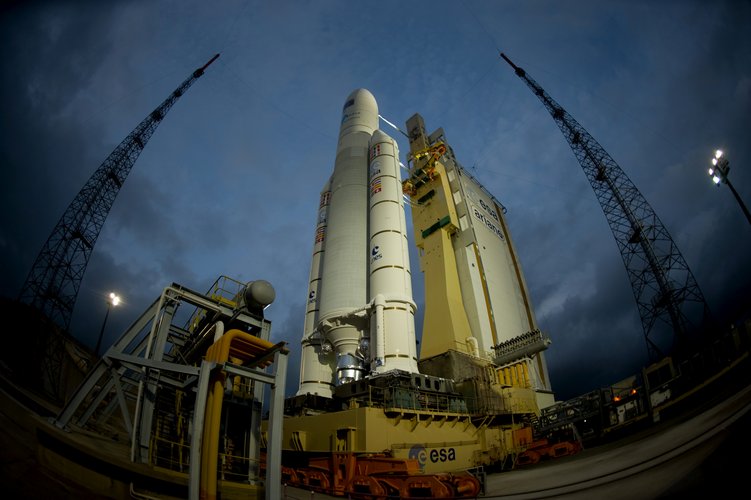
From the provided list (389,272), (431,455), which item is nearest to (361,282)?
(389,272)

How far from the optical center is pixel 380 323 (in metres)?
19.3

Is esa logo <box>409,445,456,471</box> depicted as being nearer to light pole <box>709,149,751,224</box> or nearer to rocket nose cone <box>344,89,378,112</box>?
light pole <box>709,149,751,224</box>

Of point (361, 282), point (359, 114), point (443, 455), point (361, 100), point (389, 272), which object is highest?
point (361, 100)

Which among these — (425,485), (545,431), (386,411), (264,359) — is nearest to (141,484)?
(264,359)

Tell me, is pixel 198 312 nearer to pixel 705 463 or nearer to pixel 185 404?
pixel 185 404

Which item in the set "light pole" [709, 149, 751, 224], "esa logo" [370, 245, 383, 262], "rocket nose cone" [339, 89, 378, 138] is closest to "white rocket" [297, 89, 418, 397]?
"esa logo" [370, 245, 383, 262]

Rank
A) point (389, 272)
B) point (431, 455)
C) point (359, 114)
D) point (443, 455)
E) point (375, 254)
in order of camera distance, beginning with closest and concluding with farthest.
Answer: point (431, 455)
point (443, 455)
point (389, 272)
point (375, 254)
point (359, 114)

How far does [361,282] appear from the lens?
23.1 metres

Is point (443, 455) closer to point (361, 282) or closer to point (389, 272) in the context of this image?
point (389, 272)

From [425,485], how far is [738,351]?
862 cm

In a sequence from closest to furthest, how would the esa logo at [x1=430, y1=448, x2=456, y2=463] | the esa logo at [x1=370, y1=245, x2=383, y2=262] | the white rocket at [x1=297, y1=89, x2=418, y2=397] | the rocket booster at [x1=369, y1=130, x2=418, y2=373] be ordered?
the esa logo at [x1=430, y1=448, x2=456, y2=463] → the rocket booster at [x1=369, y1=130, x2=418, y2=373] → the white rocket at [x1=297, y1=89, x2=418, y2=397] → the esa logo at [x1=370, y1=245, x2=383, y2=262]

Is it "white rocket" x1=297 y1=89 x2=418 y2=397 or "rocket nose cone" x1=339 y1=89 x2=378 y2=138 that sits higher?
"rocket nose cone" x1=339 y1=89 x2=378 y2=138

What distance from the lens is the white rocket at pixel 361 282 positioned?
19.5 meters

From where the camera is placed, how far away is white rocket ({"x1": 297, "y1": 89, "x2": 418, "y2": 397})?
19531mm
